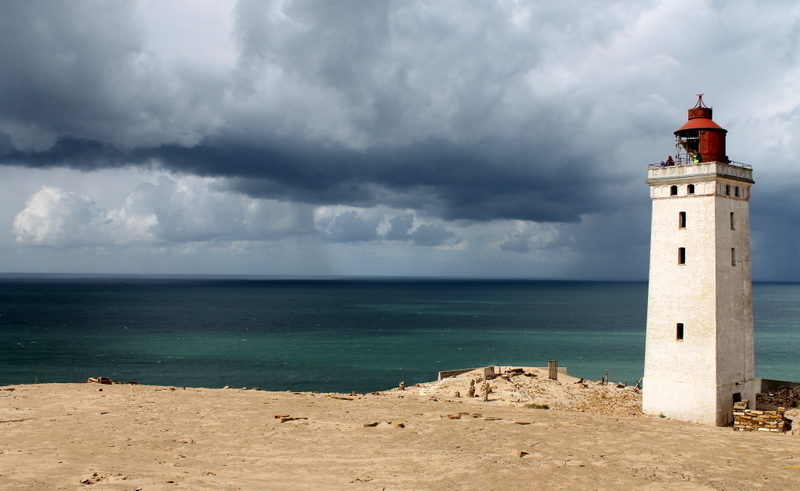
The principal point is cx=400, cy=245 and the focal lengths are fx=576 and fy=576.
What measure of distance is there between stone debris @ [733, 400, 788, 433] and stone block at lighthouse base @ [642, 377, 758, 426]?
101 centimetres

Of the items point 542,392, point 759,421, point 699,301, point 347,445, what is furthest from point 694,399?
point 347,445

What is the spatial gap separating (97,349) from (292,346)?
986 inches

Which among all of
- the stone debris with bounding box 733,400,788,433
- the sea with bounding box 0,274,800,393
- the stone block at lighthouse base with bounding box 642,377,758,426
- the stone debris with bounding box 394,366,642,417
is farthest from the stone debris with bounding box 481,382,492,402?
the sea with bounding box 0,274,800,393

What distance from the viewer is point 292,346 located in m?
79.7

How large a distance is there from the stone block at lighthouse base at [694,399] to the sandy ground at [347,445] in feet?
3.74

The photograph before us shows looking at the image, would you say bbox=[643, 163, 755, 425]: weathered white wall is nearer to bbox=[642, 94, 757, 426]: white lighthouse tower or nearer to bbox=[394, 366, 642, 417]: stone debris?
bbox=[642, 94, 757, 426]: white lighthouse tower

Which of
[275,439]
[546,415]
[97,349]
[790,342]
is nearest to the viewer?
[275,439]

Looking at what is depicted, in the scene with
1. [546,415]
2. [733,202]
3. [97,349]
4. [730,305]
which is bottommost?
[97,349]

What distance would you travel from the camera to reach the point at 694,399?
88.9 ft

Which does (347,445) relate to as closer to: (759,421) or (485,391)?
(485,391)

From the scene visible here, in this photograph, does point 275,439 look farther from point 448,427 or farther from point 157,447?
point 448,427

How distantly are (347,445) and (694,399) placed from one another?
1724 centimetres

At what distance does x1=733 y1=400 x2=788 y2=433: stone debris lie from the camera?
82.9 ft

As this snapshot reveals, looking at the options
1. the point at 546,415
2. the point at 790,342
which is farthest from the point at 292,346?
the point at 790,342
